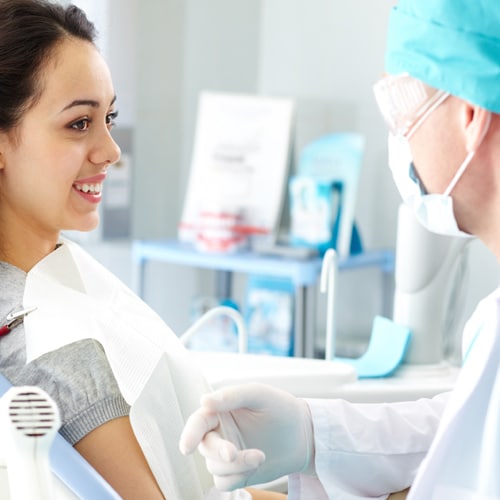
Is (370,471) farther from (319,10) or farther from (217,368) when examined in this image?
(319,10)

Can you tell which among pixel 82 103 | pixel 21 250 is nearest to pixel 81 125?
pixel 82 103

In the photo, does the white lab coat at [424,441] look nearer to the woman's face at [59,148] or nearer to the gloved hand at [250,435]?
the gloved hand at [250,435]

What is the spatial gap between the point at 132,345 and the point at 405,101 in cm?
49

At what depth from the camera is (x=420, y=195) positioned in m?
1.23

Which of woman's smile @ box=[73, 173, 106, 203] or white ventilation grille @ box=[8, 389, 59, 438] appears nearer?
white ventilation grille @ box=[8, 389, 59, 438]

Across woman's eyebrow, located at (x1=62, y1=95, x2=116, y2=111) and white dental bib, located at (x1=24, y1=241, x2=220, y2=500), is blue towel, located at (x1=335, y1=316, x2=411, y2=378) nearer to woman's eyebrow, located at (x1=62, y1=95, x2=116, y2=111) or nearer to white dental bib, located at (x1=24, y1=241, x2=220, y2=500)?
white dental bib, located at (x1=24, y1=241, x2=220, y2=500)

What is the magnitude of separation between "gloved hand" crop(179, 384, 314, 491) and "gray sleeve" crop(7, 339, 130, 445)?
0.17m

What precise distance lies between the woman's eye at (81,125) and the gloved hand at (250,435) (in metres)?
0.52

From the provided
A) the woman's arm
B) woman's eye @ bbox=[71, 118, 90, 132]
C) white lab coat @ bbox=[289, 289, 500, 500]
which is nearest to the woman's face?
woman's eye @ bbox=[71, 118, 90, 132]

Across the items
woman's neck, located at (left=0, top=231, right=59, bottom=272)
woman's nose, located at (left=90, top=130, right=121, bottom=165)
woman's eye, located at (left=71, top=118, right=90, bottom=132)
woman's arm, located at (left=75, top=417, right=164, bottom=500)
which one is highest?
woman's eye, located at (left=71, top=118, right=90, bottom=132)

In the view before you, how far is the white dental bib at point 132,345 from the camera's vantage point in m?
1.30

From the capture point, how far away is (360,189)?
376 centimetres

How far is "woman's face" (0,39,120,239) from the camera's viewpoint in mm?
1474

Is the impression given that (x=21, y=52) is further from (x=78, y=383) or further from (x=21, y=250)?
(x=78, y=383)
